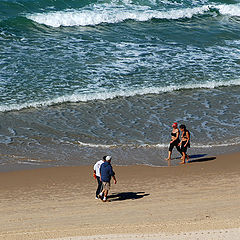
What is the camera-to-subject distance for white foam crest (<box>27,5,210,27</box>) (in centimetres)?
2736

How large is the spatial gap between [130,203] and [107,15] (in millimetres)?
17915

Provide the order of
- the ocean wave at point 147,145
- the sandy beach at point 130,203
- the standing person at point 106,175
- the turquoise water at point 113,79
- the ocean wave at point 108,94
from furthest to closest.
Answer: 1. the ocean wave at point 108,94
2. the turquoise water at point 113,79
3. the ocean wave at point 147,145
4. the standing person at point 106,175
5. the sandy beach at point 130,203

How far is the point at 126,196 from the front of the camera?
12.6 m

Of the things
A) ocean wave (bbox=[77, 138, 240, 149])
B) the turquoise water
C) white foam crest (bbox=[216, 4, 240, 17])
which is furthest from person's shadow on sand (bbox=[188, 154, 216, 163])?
white foam crest (bbox=[216, 4, 240, 17])

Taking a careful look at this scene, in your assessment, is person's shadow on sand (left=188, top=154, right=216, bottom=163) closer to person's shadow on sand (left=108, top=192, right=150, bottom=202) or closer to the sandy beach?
the sandy beach

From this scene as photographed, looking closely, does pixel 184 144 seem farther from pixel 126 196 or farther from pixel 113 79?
pixel 113 79

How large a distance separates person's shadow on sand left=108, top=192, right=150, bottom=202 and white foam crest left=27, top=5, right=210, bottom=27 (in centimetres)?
1610

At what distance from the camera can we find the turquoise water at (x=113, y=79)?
15859 mm

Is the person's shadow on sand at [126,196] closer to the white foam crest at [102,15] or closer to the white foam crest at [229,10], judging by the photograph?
the white foam crest at [102,15]

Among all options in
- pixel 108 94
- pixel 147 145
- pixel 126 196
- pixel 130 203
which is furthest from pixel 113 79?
pixel 130 203

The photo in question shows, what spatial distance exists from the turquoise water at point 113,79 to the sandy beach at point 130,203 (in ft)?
2.90

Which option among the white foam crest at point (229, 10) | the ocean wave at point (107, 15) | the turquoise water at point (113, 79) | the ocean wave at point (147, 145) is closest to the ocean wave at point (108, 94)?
the turquoise water at point (113, 79)

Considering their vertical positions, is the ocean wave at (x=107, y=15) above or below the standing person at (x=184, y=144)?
above

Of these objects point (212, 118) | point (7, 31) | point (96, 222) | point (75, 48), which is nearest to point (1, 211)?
point (96, 222)
